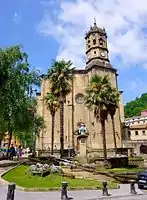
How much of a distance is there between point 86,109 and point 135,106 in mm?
68325

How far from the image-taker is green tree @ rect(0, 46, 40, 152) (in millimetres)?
24922

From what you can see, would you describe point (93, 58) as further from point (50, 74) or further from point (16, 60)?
point (16, 60)

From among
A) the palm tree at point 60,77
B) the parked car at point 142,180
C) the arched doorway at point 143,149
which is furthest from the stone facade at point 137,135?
the parked car at point 142,180

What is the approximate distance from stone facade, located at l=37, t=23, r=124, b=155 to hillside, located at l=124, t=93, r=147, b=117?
56995mm

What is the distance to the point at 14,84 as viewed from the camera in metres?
25.6

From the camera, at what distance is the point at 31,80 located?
28.4 meters

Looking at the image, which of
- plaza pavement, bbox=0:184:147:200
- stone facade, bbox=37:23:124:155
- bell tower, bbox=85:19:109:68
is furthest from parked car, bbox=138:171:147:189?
bell tower, bbox=85:19:109:68

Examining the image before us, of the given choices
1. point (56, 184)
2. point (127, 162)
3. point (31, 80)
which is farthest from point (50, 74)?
point (56, 184)

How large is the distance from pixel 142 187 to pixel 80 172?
19.8ft

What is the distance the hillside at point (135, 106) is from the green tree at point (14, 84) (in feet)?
291

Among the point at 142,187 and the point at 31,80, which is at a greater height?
the point at 31,80

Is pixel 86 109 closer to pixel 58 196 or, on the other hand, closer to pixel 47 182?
pixel 47 182

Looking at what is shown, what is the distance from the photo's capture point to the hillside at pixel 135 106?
371 feet

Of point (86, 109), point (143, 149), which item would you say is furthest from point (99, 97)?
point (143, 149)
